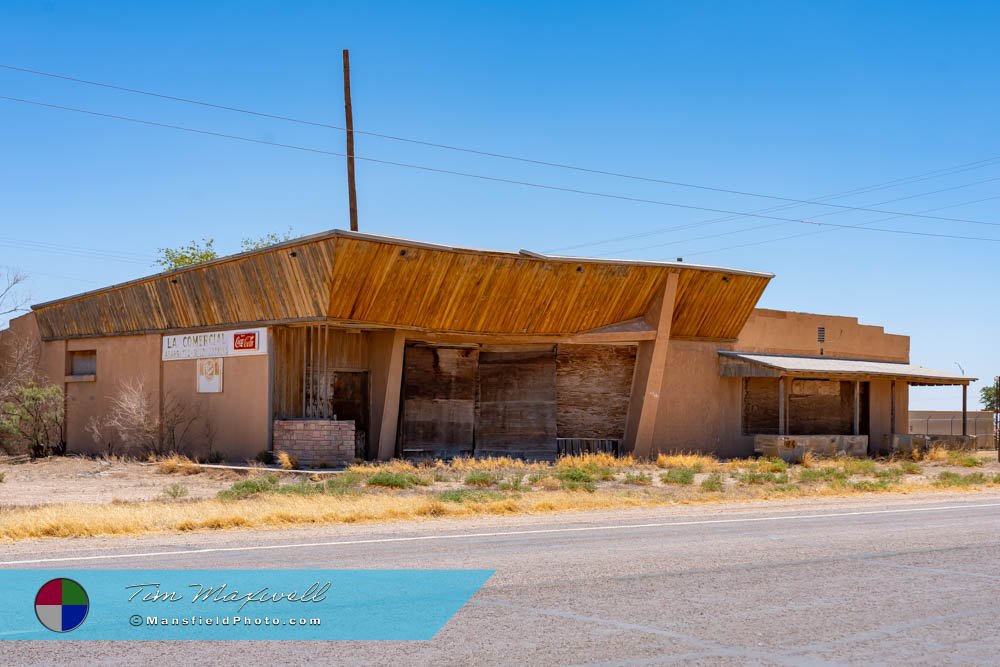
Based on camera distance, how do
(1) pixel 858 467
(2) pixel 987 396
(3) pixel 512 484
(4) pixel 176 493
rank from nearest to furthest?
(4) pixel 176 493 → (3) pixel 512 484 → (1) pixel 858 467 → (2) pixel 987 396

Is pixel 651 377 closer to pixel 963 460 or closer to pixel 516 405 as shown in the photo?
→ pixel 516 405

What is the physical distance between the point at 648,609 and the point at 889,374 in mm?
30648

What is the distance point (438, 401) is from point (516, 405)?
253 centimetres

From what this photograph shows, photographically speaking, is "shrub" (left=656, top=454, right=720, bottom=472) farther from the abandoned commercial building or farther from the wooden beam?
the wooden beam

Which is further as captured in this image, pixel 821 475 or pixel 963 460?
pixel 963 460

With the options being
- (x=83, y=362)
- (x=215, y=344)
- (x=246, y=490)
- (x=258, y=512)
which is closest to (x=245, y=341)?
(x=215, y=344)

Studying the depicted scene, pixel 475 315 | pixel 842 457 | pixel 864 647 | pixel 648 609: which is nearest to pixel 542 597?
pixel 648 609

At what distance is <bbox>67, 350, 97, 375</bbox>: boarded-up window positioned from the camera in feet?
117

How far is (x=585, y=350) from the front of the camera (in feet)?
107

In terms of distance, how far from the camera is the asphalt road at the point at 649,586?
263 inches

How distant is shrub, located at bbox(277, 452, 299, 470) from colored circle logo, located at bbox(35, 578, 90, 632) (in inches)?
692

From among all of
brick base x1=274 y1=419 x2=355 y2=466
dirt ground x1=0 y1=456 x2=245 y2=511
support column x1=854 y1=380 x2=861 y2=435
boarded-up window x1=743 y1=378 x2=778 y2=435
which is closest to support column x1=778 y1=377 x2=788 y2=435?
boarded-up window x1=743 y1=378 x2=778 y2=435

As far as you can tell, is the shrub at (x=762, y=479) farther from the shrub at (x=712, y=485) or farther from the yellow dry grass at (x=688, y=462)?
the yellow dry grass at (x=688, y=462)

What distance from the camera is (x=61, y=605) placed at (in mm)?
7832
